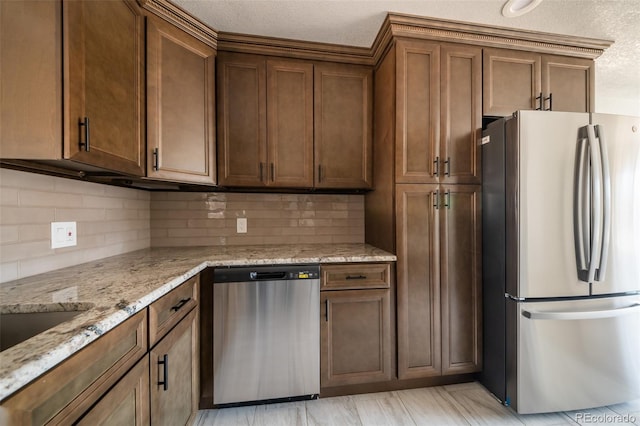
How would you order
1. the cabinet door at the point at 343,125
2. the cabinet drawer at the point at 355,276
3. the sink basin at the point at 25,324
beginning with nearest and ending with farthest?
the sink basin at the point at 25,324
the cabinet drawer at the point at 355,276
the cabinet door at the point at 343,125

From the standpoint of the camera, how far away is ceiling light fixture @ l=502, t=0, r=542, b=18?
1585 mm

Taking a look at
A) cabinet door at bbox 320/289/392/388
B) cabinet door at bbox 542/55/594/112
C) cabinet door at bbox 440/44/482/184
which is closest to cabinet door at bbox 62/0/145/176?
cabinet door at bbox 320/289/392/388

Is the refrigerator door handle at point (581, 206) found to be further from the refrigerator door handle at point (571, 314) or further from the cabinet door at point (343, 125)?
the cabinet door at point (343, 125)

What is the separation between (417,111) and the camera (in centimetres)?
181

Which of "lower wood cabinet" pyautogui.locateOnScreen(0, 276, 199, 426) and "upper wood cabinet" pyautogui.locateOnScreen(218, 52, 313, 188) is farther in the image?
"upper wood cabinet" pyautogui.locateOnScreen(218, 52, 313, 188)

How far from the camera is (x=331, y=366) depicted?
1.73 m

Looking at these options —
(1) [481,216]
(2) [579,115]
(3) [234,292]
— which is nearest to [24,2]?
(3) [234,292]

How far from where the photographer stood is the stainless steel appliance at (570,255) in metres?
1.55

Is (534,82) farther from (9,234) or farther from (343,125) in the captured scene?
(9,234)

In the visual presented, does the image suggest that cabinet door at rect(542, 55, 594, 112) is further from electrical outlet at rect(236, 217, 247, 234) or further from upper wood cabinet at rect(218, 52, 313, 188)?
electrical outlet at rect(236, 217, 247, 234)

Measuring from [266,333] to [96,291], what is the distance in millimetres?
917

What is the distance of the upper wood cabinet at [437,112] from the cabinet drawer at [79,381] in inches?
62.7

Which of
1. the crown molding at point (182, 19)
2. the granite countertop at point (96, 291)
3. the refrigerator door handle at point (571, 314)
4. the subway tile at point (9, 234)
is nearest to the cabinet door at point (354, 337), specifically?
the granite countertop at point (96, 291)

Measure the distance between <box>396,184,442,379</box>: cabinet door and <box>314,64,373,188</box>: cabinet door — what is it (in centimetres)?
44
